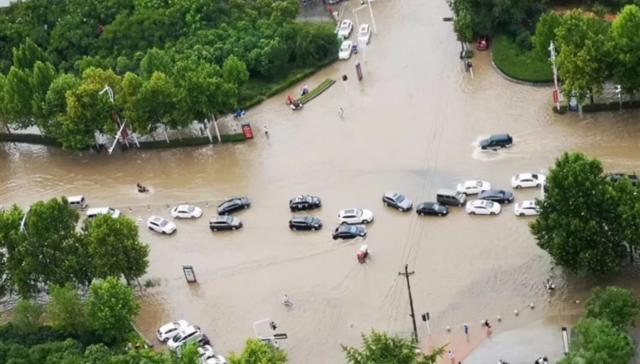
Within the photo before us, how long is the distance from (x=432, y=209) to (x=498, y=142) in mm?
7946

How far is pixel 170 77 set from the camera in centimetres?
7588

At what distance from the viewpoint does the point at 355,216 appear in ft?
209

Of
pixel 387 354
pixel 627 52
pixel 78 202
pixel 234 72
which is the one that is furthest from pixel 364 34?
pixel 387 354

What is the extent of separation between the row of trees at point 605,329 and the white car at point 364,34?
39.1m

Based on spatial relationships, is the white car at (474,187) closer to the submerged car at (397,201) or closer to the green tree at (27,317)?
the submerged car at (397,201)

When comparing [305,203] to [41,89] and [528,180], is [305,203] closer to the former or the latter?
[528,180]

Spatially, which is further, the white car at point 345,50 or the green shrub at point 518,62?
the white car at point 345,50

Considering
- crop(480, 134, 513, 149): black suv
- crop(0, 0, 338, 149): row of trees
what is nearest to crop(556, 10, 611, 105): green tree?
crop(480, 134, 513, 149): black suv

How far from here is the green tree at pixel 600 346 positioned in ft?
153

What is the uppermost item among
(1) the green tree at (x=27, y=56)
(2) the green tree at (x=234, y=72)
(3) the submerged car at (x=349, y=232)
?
(1) the green tree at (x=27, y=56)

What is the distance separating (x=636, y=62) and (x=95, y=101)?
3828 cm

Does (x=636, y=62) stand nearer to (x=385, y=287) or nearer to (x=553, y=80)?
(x=553, y=80)

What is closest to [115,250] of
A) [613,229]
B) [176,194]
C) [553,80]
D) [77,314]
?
[77,314]

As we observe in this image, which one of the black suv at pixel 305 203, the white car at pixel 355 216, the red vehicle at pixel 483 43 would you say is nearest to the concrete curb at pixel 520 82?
the red vehicle at pixel 483 43
